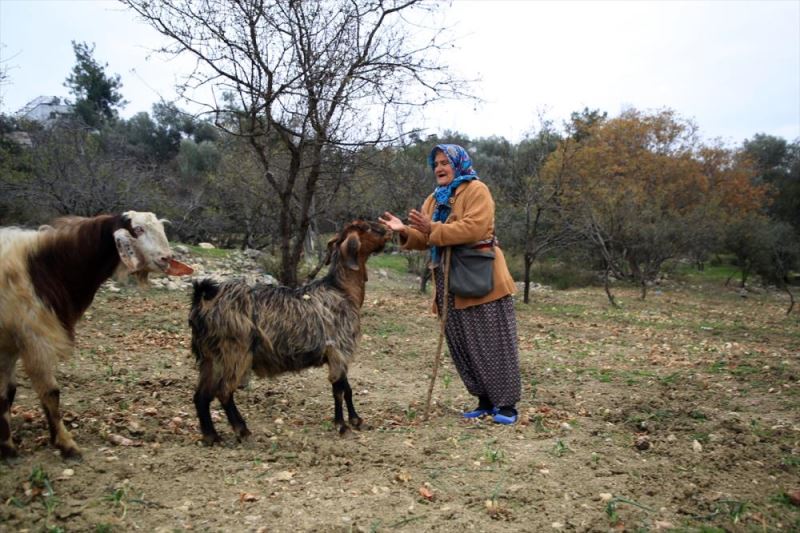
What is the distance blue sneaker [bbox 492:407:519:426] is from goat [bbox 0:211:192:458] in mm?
2987

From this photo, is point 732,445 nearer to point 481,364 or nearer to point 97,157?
point 481,364

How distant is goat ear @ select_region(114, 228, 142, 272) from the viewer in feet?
12.9

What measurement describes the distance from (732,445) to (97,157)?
15.2 metres

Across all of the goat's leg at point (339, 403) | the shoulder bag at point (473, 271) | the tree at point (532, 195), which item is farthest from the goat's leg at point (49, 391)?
the tree at point (532, 195)

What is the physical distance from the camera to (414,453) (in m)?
4.38

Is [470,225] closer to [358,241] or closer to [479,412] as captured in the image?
[358,241]

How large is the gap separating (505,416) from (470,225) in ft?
5.85

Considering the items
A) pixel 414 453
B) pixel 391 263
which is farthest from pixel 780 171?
pixel 414 453

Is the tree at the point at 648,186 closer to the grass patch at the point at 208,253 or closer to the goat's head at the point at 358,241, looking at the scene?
the grass patch at the point at 208,253

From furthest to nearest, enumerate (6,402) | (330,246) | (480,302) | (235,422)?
(330,246), (480,302), (235,422), (6,402)

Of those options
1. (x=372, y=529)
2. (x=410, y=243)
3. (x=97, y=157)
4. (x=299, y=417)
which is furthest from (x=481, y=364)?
(x=97, y=157)

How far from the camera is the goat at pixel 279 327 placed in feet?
14.6

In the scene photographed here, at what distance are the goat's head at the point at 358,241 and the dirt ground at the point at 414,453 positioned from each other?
1529 millimetres

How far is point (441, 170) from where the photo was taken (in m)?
5.28
